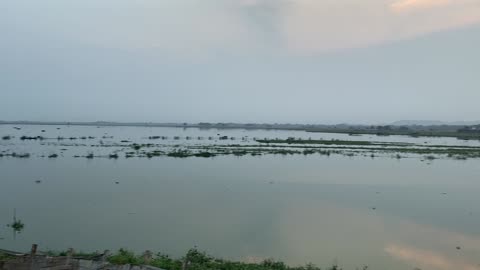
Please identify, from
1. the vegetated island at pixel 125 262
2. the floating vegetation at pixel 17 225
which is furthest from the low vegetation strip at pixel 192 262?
the floating vegetation at pixel 17 225

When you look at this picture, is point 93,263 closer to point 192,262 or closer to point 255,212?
point 192,262

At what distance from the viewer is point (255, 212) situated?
41.7 ft

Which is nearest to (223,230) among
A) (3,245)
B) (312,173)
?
(3,245)

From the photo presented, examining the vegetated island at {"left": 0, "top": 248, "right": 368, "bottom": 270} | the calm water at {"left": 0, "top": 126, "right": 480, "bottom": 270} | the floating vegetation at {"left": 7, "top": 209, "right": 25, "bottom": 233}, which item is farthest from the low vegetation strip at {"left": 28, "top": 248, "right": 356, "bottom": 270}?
the floating vegetation at {"left": 7, "top": 209, "right": 25, "bottom": 233}

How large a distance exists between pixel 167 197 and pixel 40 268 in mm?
9277

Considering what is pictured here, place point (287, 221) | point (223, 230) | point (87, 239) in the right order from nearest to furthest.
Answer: point (87, 239)
point (223, 230)
point (287, 221)

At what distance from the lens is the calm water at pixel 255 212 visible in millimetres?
9227

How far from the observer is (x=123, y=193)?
15.3 metres

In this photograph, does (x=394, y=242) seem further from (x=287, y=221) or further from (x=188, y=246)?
(x=188, y=246)

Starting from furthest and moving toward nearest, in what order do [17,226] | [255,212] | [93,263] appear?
[255,212] → [17,226] → [93,263]

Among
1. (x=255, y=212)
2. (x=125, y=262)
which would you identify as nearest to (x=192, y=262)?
(x=125, y=262)

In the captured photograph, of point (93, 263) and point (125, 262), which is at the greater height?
point (93, 263)

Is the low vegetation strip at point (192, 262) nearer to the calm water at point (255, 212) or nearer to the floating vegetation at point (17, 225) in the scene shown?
the calm water at point (255, 212)

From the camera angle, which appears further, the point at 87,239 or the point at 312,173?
the point at 312,173
